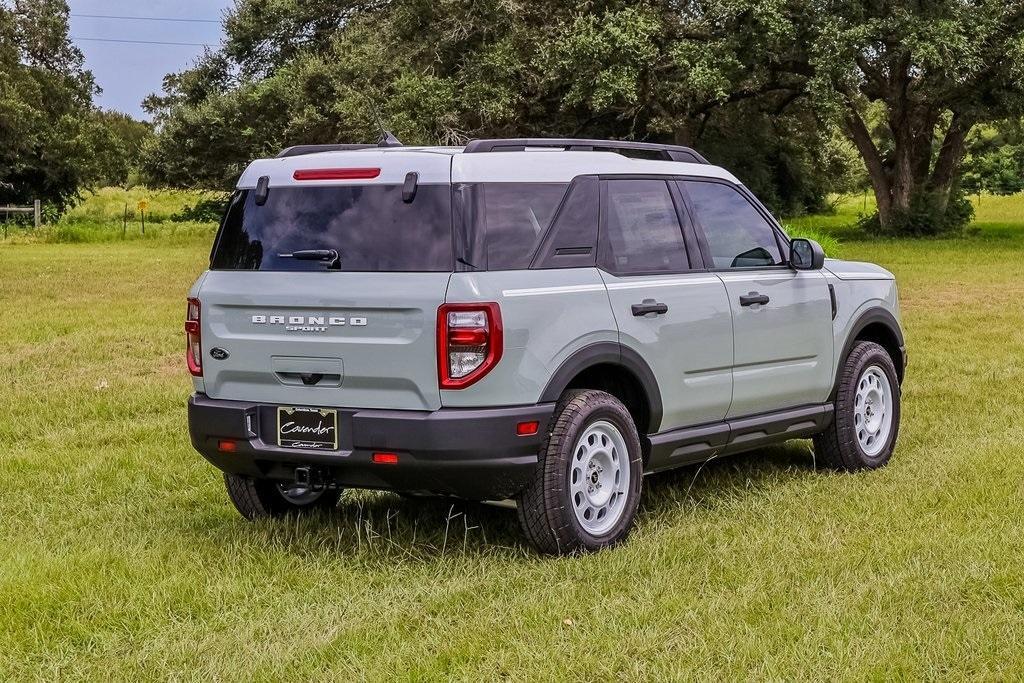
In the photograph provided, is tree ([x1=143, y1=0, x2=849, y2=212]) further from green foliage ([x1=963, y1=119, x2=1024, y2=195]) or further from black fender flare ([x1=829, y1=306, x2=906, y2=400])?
black fender flare ([x1=829, y1=306, x2=906, y2=400])

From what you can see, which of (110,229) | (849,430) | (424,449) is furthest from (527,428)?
(110,229)

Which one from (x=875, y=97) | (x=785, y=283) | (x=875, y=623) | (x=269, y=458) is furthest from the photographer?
(x=875, y=97)

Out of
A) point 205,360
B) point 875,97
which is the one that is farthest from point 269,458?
point 875,97

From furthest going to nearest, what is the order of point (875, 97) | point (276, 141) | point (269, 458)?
1. point (276, 141)
2. point (875, 97)
3. point (269, 458)

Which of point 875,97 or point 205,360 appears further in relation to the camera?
point 875,97

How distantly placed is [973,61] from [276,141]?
25034 millimetres

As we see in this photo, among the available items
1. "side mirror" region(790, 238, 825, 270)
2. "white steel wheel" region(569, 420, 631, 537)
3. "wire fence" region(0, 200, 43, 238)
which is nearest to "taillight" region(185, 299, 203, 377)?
"white steel wheel" region(569, 420, 631, 537)

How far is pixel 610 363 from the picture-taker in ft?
20.3

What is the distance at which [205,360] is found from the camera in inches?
246

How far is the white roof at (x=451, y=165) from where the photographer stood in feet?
19.3

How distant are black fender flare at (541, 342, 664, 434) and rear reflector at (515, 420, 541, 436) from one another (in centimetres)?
12

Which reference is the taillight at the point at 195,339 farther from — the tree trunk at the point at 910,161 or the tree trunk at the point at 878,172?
the tree trunk at the point at 878,172

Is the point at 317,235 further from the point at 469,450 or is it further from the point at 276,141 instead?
the point at 276,141

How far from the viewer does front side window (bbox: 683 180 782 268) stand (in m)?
7.12
